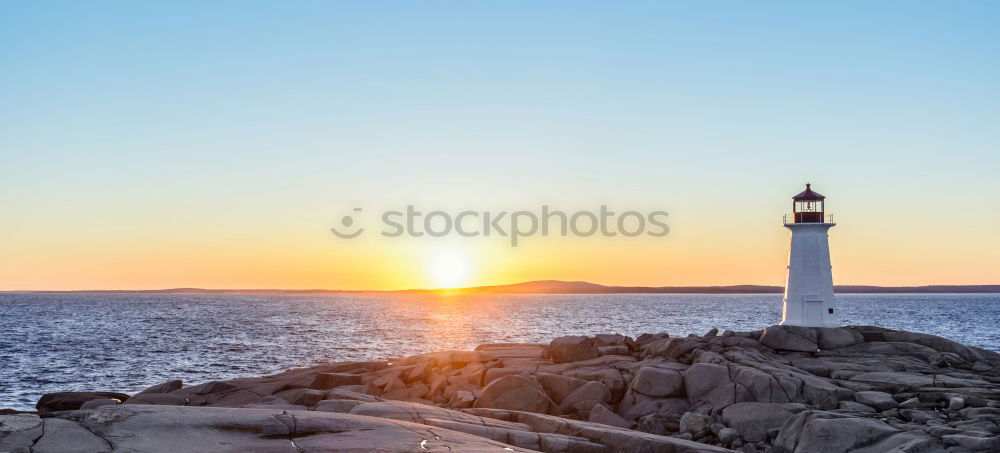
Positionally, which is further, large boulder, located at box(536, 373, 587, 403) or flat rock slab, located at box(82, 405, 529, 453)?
large boulder, located at box(536, 373, 587, 403)

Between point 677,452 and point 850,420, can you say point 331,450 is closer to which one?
point 677,452

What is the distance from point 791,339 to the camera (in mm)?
31297

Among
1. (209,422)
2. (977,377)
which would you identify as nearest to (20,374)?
(209,422)

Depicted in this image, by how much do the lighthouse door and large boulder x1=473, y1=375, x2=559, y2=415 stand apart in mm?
15097

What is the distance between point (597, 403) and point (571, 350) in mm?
6301

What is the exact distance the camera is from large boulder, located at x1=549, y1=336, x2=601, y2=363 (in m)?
30.0

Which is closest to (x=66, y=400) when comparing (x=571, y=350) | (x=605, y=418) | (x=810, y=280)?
(x=605, y=418)

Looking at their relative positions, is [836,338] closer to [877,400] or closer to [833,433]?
[877,400]

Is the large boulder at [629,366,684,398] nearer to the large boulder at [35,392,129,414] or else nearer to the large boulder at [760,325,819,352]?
the large boulder at [760,325,819,352]

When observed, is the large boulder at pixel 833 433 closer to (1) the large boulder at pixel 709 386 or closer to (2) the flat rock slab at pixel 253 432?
(1) the large boulder at pixel 709 386

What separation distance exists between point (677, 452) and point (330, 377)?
52.1 feet

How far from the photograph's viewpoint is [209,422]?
1211cm


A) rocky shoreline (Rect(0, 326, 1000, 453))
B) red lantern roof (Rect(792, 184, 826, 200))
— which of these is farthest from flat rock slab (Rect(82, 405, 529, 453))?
red lantern roof (Rect(792, 184, 826, 200))

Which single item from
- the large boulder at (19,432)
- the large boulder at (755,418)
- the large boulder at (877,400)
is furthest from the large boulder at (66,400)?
the large boulder at (877,400)
